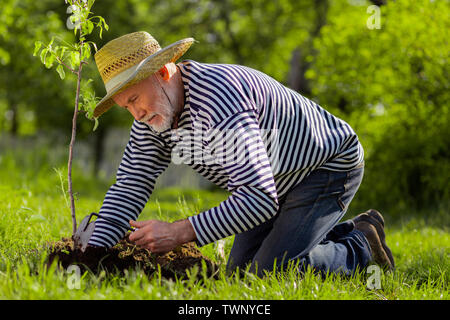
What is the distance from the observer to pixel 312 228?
3.18 meters

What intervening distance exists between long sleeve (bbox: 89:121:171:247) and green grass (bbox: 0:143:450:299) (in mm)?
361

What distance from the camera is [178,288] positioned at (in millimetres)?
2420

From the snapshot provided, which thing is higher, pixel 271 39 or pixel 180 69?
pixel 271 39

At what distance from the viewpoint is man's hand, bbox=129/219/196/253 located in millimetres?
2584

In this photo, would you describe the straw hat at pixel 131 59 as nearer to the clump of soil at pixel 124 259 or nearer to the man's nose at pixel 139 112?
the man's nose at pixel 139 112

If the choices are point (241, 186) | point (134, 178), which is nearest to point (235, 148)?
point (241, 186)

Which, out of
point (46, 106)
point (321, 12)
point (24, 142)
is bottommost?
point (24, 142)

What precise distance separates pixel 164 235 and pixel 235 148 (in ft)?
1.77

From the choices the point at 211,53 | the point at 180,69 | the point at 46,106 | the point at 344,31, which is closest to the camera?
the point at 180,69

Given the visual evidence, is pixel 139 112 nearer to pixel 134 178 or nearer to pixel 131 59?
pixel 131 59

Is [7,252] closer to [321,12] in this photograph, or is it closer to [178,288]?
[178,288]

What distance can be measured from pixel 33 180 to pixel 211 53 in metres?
8.08

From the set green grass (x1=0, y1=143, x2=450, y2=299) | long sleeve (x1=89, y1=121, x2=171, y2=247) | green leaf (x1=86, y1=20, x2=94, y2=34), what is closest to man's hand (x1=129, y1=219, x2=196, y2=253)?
green grass (x1=0, y1=143, x2=450, y2=299)
